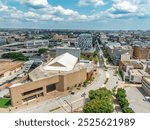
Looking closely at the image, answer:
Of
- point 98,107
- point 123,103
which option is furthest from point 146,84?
point 98,107

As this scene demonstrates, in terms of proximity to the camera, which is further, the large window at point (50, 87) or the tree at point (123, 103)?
the large window at point (50, 87)

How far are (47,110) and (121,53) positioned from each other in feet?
64.2

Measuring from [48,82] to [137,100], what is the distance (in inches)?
312

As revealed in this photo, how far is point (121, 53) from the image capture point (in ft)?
98.9

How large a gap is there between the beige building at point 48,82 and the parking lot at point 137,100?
514 centimetres

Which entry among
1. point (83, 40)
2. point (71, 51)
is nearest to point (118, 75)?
point (71, 51)

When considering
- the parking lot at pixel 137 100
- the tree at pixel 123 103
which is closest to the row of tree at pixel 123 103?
the tree at pixel 123 103

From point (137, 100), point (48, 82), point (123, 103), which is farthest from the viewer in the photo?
point (48, 82)

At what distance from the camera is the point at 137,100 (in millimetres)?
16078

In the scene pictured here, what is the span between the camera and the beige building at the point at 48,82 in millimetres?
14852

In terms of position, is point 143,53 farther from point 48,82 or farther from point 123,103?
point 48,82

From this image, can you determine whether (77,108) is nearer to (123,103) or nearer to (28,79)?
(123,103)

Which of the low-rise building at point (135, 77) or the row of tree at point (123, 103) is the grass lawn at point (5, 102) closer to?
the row of tree at point (123, 103)

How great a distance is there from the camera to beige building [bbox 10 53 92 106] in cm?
1485
